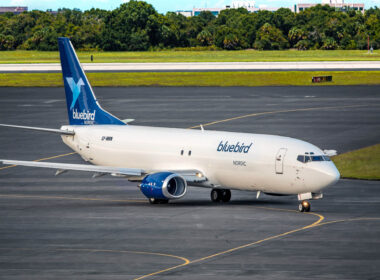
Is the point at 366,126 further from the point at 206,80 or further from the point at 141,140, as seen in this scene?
the point at 206,80

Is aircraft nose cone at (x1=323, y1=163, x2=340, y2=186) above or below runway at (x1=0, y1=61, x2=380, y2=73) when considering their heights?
above

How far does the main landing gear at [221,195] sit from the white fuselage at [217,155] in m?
1.61

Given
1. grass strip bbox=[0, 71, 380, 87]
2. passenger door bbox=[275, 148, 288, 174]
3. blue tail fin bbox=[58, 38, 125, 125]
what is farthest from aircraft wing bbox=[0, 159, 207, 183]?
grass strip bbox=[0, 71, 380, 87]

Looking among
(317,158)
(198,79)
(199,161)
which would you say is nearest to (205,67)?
(198,79)

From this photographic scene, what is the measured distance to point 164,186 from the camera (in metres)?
45.3

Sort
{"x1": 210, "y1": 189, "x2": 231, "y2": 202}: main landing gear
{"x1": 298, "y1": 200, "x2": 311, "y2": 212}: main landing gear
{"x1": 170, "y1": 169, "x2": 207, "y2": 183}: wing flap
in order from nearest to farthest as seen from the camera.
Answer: {"x1": 298, "y1": 200, "x2": 311, "y2": 212}: main landing gear → {"x1": 170, "y1": 169, "x2": 207, "y2": 183}: wing flap → {"x1": 210, "y1": 189, "x2": 231, "y2": 202}: main landing gear

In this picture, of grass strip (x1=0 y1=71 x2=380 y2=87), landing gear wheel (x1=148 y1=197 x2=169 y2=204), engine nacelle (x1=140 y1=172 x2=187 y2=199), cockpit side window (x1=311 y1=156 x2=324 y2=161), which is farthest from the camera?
grass strip (x1=0 y1=71 x2=380 y2=87)

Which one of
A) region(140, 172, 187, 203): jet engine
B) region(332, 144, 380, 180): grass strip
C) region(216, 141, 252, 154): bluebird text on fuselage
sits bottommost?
region(332, 144, 380, 180): grass strip

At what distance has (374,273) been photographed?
30.9 m

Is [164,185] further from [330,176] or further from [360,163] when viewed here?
[360,163]

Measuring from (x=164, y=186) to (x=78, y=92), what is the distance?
1325 centimetres

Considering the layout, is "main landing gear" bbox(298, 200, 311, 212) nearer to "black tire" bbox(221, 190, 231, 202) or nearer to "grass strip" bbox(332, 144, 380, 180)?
"black tire" bbox(221, 190, 231, 202)

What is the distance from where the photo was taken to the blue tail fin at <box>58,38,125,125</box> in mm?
55094

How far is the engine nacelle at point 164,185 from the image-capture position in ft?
149
